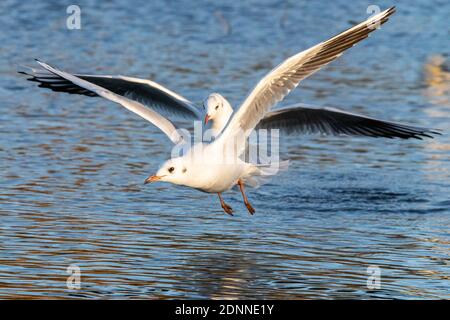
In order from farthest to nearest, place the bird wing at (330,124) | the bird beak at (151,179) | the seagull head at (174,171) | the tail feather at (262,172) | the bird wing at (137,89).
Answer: the bird wing at (137,89) → the bird wing at (330,124) → the tail feather at (262,172) → the seagull head at (174,171) → the bird beak at (151,179)

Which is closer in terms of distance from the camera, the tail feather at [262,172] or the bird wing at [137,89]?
the tail feather at [262,172]

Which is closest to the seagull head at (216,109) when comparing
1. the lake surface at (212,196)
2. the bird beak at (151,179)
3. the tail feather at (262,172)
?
the tail feather at (262,172)

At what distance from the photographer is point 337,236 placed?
9.79 meters

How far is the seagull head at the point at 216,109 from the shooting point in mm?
10461

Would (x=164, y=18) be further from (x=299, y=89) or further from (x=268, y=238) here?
(x=268, y=238)

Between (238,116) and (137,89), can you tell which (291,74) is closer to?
(238,116)

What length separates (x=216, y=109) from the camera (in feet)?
34.6

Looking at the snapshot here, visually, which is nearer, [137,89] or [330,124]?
[330,124]

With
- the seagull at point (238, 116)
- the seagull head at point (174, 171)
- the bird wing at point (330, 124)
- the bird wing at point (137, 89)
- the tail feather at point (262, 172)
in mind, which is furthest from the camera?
the bird wing at point (137, 89)

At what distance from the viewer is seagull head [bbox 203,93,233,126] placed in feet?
34.3

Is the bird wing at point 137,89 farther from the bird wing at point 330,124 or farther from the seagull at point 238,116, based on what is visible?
the bird wing at point 330,124

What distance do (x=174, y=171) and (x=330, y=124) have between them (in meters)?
2.36

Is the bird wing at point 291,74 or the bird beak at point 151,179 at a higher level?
the bird wing at point 291,74

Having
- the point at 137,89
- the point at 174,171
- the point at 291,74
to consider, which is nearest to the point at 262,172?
the point at 291,74
